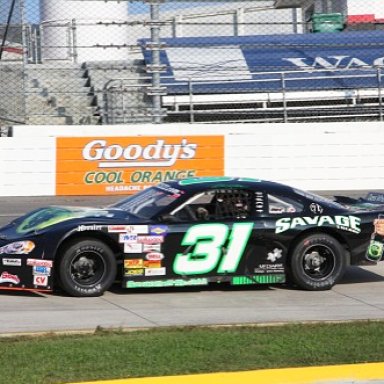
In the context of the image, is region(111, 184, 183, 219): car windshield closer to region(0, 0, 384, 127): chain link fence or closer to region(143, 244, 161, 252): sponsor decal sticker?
region(143, 244, 161, 252): sponsor decal sticker

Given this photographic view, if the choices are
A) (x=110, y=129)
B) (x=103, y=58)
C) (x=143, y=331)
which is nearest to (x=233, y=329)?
(x=143, y=331)

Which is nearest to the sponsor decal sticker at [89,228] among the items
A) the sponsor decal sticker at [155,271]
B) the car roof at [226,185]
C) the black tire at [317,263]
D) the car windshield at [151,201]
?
the car windshield at [151,201]

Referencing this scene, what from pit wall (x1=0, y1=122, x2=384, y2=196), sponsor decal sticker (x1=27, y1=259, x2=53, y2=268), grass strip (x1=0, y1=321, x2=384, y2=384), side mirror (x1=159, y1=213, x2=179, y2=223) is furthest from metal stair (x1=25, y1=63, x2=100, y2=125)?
grass strip (x1=0, y1=321, x2=384, y2=384)

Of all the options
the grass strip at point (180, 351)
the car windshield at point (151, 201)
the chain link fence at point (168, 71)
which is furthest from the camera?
the chain link fence at point (168, 71)

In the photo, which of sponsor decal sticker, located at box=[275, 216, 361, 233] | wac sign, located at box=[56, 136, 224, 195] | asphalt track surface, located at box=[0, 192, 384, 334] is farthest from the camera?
wac sign, located at box=[56, 136, 224, 195]

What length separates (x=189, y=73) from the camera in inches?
874

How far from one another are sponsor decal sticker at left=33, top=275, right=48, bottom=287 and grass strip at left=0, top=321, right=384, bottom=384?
1647 millimetres

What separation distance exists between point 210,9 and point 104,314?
1765cm

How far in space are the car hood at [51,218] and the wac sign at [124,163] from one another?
27.7 feet

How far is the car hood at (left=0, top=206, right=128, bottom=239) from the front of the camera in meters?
8.73

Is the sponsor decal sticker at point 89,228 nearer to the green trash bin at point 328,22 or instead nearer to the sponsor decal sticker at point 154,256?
the sponsor decal sticker at point 154,256

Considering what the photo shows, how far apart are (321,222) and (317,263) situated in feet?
1.40

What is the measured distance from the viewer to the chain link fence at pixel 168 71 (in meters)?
19.3

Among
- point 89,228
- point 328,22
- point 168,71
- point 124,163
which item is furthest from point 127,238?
point 328,22
